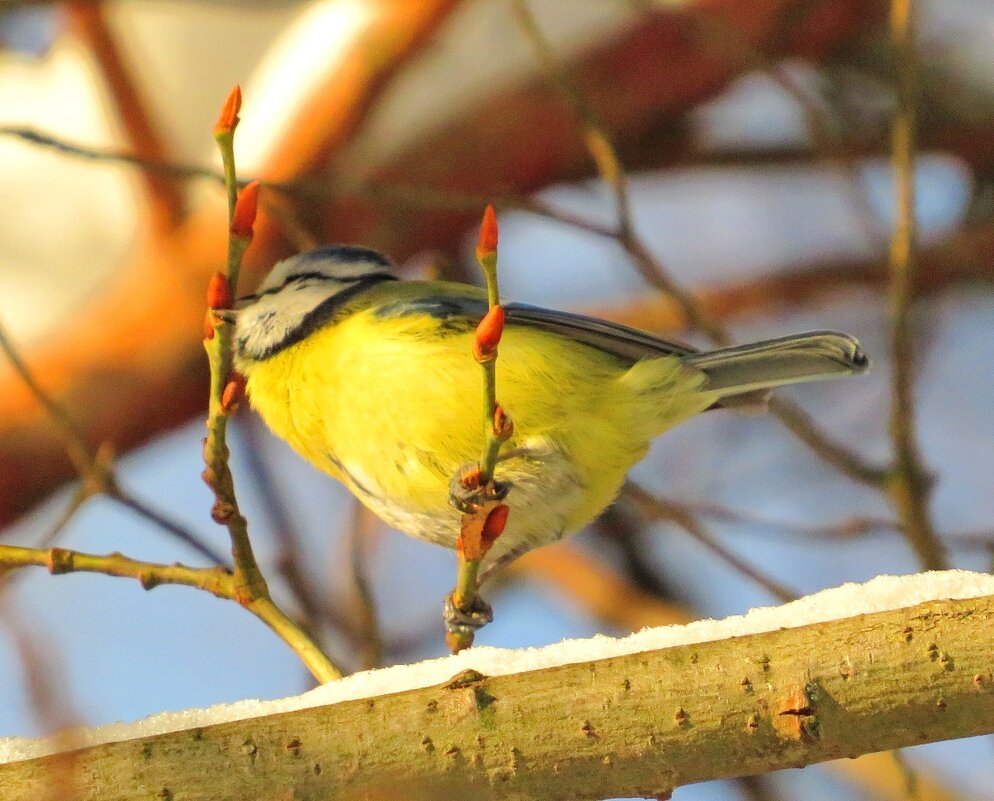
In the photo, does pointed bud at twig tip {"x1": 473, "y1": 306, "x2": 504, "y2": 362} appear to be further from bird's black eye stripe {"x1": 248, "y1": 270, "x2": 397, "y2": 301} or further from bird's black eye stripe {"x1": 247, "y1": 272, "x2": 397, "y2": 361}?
bird's black eye stripe {"x1": 248, "y1": 270, "x2": 397, "y2": 301}

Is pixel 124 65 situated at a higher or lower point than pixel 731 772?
higher

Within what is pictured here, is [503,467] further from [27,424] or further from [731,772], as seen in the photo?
[27,424]

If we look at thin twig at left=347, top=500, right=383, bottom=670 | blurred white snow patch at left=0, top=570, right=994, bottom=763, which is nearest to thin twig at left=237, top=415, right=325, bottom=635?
thin twig at left=347, top=500, right=383, bottom=670

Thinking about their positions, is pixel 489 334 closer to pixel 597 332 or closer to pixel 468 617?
pixel 468 617

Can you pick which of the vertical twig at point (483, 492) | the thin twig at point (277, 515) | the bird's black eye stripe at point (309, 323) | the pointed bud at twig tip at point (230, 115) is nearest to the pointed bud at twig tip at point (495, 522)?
the vertical twig at point (483, 492)

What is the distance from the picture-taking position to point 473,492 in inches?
46.6

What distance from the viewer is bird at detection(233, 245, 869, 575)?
1.44 m

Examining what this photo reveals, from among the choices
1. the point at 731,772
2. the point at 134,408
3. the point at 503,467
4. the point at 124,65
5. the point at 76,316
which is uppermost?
the point at 124,65

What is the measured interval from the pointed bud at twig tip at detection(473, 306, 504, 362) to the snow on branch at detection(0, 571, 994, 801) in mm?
281

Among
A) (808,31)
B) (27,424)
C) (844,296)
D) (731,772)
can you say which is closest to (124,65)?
(27,424)

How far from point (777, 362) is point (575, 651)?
0.60 meters

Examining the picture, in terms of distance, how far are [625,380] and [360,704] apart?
2.21 ft

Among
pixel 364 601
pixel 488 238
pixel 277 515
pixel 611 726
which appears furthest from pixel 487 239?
pixel 277 515

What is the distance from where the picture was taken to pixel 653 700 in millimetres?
1008
